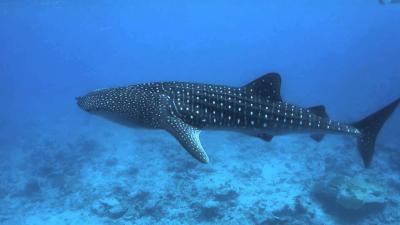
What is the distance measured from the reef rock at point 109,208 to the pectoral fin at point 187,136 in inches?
434

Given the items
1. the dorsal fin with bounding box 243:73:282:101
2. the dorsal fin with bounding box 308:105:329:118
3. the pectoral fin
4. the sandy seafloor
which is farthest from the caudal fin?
the sandy seafloor

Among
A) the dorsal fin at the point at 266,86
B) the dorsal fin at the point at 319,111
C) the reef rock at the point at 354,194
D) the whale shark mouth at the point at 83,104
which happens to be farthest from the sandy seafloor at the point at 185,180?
the whale shark mouth at the point at 83,104

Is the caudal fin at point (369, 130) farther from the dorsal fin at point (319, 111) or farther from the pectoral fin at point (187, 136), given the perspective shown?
the pectoral fin at point (187, 136)

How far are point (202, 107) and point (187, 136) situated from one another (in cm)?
68

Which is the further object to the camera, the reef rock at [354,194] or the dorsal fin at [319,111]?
the reef rock at [354,194]

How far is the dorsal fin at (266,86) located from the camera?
638cm

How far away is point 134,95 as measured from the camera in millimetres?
6445

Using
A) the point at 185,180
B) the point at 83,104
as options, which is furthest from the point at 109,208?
the point at 83,104

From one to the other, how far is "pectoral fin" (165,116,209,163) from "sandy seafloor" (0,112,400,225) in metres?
9.68

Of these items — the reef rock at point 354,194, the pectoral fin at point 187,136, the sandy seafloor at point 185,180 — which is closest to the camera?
the pectoral fin at point 187,136

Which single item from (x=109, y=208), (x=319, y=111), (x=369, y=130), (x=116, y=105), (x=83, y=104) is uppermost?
(x=83, y=104)

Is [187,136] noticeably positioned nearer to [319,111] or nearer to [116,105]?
[116,105]

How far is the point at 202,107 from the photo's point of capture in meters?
6.33

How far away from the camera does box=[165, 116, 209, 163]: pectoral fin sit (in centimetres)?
582
